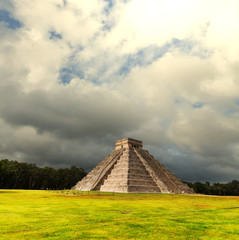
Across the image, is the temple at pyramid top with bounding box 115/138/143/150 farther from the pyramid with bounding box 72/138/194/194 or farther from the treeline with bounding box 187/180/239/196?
the treeline with bounding box 187/180/239/196

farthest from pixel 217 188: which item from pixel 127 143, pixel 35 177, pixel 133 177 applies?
pixel 35 177

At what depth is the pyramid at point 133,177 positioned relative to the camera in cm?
4668

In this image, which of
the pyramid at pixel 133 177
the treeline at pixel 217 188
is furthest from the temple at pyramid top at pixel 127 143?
the treeline at pixel 217 188

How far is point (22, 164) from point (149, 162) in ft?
165

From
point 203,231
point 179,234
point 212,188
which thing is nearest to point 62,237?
point 179,234

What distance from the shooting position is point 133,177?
160ft

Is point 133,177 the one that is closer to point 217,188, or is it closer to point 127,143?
point 127,143

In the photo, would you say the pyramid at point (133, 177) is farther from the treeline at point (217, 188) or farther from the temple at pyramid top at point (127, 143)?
the treeline at point (217, 188)

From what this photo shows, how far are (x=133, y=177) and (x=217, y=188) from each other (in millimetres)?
72847

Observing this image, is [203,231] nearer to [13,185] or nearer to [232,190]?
[13,185]

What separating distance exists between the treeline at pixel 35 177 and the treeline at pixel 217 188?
54.4 metres

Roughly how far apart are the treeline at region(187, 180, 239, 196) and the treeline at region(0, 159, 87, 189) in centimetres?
5444

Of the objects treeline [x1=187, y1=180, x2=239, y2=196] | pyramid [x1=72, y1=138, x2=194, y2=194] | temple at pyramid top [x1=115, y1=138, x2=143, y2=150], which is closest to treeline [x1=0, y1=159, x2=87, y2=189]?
pyramid [x1=72, y1=138, x2=194, y2=194]

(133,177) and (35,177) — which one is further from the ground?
(133,177)
